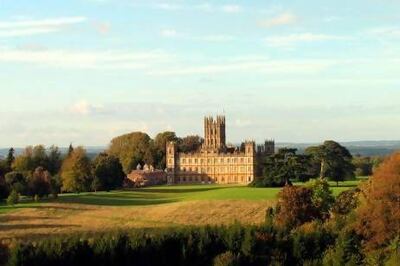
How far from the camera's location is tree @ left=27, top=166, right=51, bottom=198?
7288 centimetres

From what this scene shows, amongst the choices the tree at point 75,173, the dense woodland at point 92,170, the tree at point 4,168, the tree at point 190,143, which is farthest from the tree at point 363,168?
the tree at point 4,168

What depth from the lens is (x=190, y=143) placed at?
143500 mm

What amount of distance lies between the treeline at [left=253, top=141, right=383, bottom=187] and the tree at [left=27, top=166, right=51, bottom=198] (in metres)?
24.6

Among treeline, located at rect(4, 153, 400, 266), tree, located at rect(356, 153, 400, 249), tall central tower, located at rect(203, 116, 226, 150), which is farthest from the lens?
tall central tower, located at rect(203, 116, 226, 150)

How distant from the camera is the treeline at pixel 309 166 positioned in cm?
7869

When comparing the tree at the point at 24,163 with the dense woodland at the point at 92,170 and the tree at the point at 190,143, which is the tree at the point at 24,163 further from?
the tree at the point at 190,143

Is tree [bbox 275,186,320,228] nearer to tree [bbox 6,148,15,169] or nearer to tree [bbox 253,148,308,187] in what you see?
tree [bbox 253,148,308,187]

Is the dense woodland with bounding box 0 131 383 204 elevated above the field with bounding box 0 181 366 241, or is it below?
above

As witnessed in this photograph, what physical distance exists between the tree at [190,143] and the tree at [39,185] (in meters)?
60.9

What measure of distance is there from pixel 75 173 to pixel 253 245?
54104 millimetres

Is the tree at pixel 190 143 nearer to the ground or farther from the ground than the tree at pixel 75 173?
farther from the ground

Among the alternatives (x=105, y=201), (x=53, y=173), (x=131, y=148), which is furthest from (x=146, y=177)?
(x=105, y=201)

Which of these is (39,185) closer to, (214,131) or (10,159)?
(10,159)

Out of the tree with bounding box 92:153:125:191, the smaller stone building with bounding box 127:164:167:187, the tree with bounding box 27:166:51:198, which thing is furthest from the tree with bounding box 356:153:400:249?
the smaller stone building with bounding box 127:164:167:187
